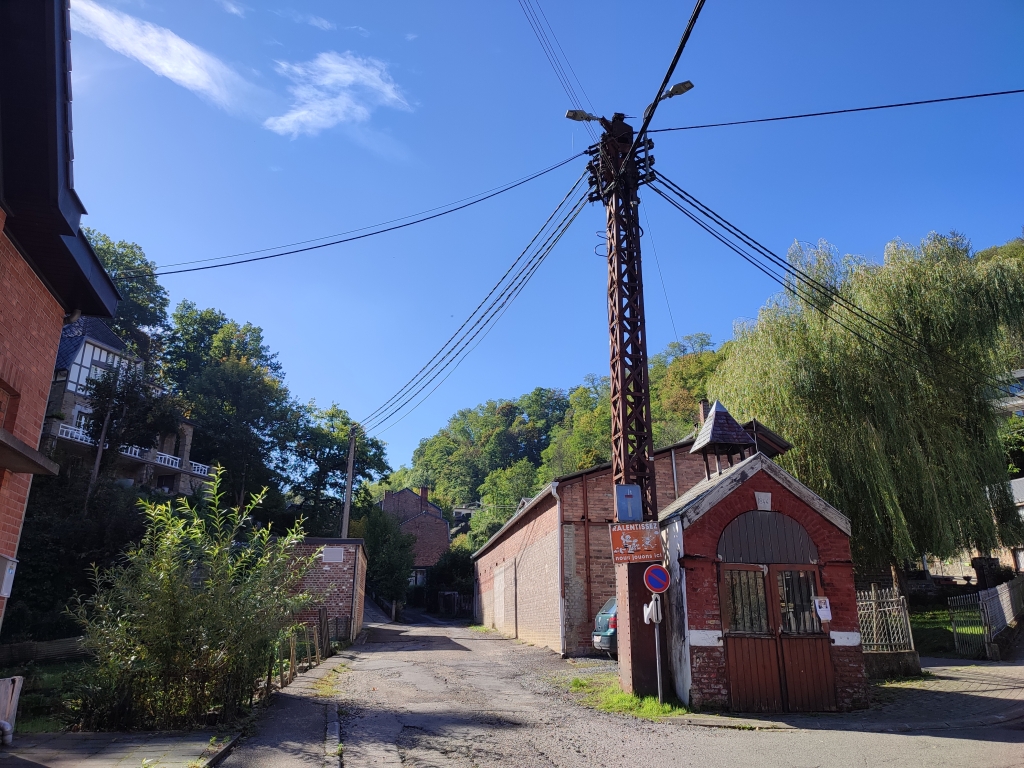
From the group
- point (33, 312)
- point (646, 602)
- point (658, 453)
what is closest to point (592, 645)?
point (658, 453)

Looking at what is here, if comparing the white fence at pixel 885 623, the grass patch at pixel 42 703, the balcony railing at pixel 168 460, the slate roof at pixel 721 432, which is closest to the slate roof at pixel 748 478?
the slate roof at pixel 721 432

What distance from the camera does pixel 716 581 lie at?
10375 millimetres

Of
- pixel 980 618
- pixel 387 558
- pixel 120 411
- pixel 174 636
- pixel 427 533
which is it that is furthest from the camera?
pixel 427 533

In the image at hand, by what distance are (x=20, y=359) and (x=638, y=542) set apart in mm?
8727

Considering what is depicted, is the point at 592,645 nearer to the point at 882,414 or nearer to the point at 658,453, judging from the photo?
the point at 658,453

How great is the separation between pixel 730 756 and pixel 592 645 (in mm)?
10426

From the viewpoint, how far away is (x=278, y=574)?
8781mm

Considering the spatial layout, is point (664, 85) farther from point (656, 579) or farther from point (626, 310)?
point (656, 579)

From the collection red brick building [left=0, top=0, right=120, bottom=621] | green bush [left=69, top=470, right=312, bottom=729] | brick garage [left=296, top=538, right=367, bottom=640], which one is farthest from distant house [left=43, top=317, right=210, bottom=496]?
green bush [left=69, top=470, right=312, bottom=729]

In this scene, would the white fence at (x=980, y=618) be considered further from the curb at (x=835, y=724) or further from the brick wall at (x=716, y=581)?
the brick wall at (x=716, y=581)

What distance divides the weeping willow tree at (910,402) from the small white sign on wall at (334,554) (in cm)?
1452

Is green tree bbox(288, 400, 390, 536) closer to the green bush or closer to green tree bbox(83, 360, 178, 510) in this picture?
green tree bbox(83, 360, 178, 510)

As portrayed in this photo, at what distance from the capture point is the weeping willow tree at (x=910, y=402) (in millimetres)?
17781

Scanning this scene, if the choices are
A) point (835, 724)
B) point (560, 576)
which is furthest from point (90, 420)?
point (835, 724)
